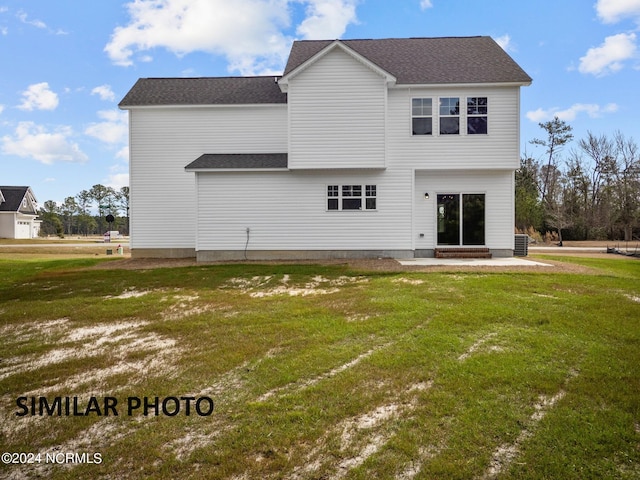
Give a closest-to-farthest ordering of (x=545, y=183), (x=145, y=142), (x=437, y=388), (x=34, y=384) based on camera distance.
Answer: (x=437, y=388) < (x=34, y=384) < (x=145, y=142) < (x=545, y=183)

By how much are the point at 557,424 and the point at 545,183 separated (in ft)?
147

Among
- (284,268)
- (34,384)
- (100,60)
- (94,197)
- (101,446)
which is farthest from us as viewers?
(94,197)

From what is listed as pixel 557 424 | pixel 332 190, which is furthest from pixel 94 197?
pixel 557 424

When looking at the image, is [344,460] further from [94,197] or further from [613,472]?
[94,197]

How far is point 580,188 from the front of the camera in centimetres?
3878

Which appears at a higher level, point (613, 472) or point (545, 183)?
point (545, 183)

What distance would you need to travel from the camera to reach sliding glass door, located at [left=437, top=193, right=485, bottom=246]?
15477 mm

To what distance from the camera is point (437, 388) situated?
12.9ft

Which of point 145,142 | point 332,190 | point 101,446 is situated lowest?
point 101,446

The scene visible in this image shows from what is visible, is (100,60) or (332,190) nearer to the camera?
(332,190)

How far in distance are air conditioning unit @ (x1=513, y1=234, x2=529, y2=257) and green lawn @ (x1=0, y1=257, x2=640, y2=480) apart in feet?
27.5

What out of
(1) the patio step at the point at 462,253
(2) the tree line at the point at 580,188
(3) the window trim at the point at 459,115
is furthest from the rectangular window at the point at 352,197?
(2) the tree line at the point at 580,188

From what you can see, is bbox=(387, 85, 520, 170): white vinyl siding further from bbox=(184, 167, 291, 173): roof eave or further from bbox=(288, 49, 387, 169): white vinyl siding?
bbox=(184, 167, 291, 173): roof eave

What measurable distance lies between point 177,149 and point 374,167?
8.57 m
